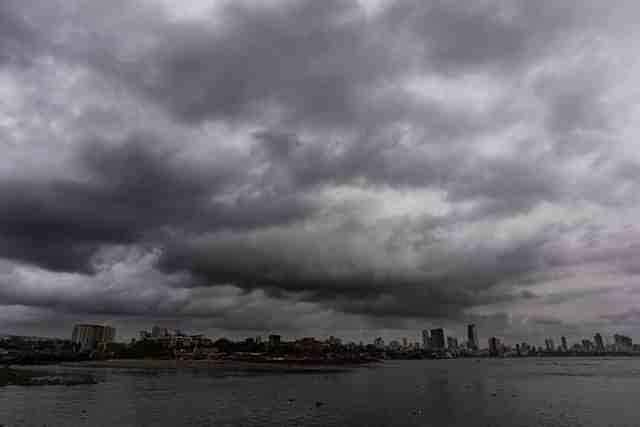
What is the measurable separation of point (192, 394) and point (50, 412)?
127 feet

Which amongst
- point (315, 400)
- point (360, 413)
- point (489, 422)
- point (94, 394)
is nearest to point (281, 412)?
point (360, 413)

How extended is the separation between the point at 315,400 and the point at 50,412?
53713mm

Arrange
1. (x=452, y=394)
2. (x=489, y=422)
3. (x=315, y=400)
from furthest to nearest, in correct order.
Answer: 1. (x=452, y=394)
2. (x=315, y=400)
3. (x=489, y=422)

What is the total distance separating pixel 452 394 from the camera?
127m

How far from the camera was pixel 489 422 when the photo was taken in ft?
263

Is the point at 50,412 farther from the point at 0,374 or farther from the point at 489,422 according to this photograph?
the point at 0,374

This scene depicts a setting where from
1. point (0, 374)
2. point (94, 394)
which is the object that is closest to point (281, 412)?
point (94, 394)

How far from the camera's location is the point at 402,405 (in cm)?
10175

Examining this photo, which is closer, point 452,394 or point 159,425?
point 159,425

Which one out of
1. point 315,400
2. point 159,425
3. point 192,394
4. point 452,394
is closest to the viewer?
point 159,425

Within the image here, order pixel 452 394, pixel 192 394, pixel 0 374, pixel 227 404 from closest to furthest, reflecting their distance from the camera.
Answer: pixel 227 404
pixel 192 394
pixel 452 394
pixel 0 374

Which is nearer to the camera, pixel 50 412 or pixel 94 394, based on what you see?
pixel 50 412

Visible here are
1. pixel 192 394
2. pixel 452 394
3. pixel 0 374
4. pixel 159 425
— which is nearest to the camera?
pixel 159 425

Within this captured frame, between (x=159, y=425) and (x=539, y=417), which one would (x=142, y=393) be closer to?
(x=159, y=425)
